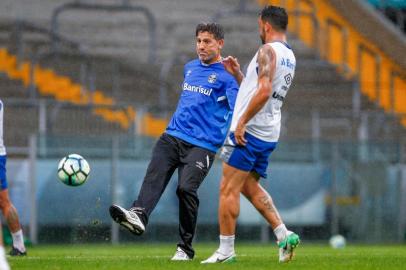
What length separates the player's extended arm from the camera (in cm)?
1028

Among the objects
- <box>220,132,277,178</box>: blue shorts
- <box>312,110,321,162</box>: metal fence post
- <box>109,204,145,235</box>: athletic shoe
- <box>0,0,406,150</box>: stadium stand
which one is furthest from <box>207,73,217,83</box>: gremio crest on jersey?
<box>312,110,321,162</box>: metal fence post

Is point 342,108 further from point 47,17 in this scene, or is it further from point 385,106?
point 47,17

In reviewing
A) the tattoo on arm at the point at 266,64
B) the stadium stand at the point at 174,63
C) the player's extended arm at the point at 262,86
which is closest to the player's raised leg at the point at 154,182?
the player's extended arm at the point at 262,86

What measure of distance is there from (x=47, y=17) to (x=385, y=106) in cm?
746

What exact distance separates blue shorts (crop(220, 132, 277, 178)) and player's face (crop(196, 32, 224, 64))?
3.26 ft

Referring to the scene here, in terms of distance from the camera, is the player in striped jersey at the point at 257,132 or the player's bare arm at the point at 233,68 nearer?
the player in striped jersey at the point at 257,132

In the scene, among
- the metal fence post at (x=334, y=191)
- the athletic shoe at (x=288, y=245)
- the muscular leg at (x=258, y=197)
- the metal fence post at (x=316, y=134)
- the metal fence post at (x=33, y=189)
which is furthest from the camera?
the metal fence post at (x=316, y=134)

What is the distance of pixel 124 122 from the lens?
19328 millimetres

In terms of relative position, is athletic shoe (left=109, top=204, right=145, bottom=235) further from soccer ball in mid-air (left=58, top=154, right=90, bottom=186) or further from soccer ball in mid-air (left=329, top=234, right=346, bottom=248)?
soccer ball in mid-air (left=329, top=234, right=346, bottom=248)

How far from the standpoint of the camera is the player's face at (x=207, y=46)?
11172 millimetres

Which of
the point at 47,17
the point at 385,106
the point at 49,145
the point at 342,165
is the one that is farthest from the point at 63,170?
the point at 47,17

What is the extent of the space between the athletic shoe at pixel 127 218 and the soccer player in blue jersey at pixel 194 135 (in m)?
0.43

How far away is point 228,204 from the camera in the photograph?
34.3 ft

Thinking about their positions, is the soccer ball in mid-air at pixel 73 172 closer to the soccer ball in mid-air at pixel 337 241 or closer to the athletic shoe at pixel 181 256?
the athletic shoe at pixel 181 256
